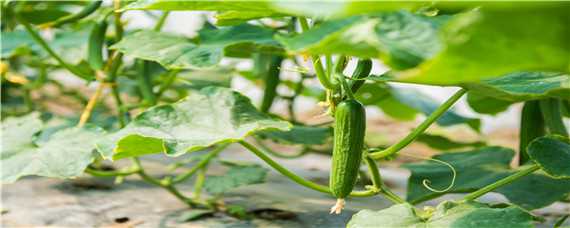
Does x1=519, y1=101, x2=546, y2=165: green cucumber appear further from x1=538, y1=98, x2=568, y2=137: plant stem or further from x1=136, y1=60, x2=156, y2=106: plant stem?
x1=136, y1=60, x2=156, y2=106: plant stem

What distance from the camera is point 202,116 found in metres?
1.32

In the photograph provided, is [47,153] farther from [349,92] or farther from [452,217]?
[452,217]

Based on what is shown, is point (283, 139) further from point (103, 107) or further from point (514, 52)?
point (103, 107)

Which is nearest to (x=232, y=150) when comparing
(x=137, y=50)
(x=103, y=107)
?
(x=103, y=107)

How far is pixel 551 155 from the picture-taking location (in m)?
1.18

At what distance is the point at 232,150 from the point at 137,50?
1.35 metres

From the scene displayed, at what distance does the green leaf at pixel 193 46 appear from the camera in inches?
52.5

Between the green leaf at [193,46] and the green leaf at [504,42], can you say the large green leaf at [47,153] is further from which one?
the green leaf at [504,42]

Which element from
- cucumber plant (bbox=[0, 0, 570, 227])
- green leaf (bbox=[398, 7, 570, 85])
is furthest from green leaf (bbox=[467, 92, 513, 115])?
green leaf (bbox=[398, 7, 570, 85])

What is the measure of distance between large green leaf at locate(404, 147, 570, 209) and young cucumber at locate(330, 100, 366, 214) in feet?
1.05

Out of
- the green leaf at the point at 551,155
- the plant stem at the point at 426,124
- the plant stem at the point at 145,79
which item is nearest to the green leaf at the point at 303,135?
the plant stem at the point at 145,79

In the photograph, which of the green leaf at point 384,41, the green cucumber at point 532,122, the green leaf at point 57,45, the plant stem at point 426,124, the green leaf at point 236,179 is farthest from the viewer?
the green leaf at point 57,45

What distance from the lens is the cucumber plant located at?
25.2 inches

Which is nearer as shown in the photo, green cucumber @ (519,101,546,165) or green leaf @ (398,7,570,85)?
green leaf @ (398,7,570,85)
